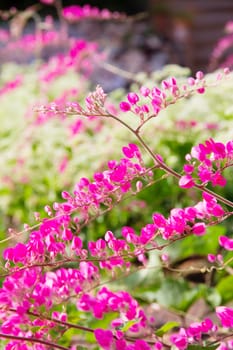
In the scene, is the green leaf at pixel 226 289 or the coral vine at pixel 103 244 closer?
the coral vine at pixel 103 244

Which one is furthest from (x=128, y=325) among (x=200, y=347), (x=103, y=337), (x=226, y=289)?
(x=226, y=289)

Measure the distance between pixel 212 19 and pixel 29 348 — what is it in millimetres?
8326

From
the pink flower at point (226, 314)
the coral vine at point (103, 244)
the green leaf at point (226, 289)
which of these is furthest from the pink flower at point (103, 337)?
the green leaf at point (226, 289)

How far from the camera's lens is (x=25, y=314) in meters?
Answer: 1.33

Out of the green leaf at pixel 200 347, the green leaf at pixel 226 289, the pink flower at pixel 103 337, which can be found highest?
the green leaf at pixel 226 289

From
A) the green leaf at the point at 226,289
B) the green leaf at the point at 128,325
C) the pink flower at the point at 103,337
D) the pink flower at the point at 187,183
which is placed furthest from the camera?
the green leaf at the point at 226,289

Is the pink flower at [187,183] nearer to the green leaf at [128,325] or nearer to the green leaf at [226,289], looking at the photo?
the green leaf at [128,325]

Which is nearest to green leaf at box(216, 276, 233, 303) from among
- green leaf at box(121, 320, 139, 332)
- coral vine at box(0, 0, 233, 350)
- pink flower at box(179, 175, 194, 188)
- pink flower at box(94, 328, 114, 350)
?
coral vine at box(0, 0, 233, 350)

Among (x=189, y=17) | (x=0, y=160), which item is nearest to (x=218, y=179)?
(x=0, y=160)

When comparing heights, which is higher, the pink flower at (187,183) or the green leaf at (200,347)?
the pink flower at (187,183)

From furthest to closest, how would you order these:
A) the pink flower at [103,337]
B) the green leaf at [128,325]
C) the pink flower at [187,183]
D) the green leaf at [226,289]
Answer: the green leaf at [226,289] < the green leaf at [128,325] < the pink flower at [187,183] < the pink flower at [103,337]

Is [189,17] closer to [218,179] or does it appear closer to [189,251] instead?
[189,251]

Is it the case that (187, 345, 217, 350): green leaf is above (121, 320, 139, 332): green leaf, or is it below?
below

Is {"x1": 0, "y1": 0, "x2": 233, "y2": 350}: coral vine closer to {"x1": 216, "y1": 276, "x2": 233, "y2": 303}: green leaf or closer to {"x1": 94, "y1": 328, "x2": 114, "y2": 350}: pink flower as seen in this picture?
{"x1": 94, "y1": 328, "x2": 114, "y2": 350}: pink flower
